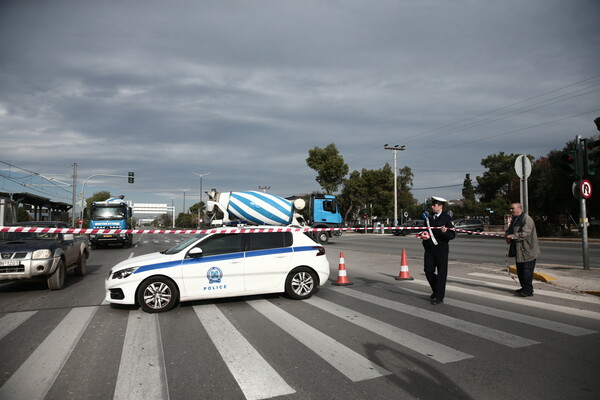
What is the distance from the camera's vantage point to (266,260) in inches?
286

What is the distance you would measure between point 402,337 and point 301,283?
2.78 metres

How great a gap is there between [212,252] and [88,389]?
3459 millimetres

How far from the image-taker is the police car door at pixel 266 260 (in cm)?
713

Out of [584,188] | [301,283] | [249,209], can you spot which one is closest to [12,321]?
[301,283]

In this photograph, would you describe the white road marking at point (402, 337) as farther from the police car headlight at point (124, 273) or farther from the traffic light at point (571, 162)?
the traffic light at point (571, 162)

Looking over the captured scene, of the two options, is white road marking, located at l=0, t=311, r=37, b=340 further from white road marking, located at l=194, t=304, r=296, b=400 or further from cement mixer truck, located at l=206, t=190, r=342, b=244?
cement mixer truck, located at l=206, t=190, r=342, b=244

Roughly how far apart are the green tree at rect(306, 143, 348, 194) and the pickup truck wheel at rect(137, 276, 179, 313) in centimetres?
4187

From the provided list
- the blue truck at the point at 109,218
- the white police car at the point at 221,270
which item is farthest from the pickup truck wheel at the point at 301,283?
the blue truck at the point at 109,218

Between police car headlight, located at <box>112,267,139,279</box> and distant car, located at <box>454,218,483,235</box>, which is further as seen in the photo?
distant car, located at <box>454,218,483,235</box>

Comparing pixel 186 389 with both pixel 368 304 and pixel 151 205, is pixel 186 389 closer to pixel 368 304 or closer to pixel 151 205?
pixel 368 304

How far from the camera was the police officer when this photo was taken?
271 inches

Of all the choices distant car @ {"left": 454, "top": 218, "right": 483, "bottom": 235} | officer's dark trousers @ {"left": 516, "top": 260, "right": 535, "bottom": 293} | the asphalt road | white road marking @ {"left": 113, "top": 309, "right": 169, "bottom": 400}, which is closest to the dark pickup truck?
the asphalt road

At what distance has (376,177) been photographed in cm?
5912

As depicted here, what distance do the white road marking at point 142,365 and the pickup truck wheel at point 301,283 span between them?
8.07 feet
